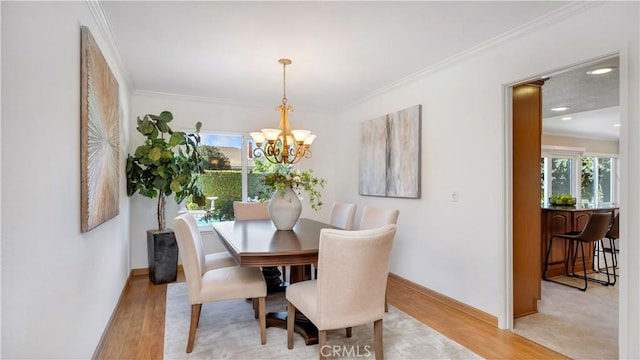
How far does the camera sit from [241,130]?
5012mm

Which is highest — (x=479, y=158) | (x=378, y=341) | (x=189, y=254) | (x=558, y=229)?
(x=479, y=158)

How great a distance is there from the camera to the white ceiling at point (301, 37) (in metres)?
2.26

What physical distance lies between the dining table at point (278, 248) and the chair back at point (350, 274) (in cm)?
28

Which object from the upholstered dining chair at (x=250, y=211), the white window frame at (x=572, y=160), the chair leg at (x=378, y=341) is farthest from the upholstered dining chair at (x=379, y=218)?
the white window frame at (x=572, y=160)

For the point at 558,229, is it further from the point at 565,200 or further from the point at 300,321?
the point at 300,321

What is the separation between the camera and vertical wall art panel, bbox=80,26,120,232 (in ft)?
6.08

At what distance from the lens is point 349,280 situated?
198 cm

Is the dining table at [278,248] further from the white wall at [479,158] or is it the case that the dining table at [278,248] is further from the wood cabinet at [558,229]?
the wood cabinet at [558,229]

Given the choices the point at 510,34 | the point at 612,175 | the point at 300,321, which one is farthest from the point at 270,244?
the point at 612,175

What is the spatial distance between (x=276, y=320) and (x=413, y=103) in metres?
2.68

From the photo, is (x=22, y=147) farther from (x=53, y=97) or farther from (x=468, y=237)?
(x=468, y=237)

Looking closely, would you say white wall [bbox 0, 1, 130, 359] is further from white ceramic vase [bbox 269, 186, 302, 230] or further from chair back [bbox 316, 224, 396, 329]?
white ceramic vase [bbox 269, 186, 302, 230]

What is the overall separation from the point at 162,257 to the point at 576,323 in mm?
4242

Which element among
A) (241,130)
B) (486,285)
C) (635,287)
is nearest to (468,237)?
(486,285)
